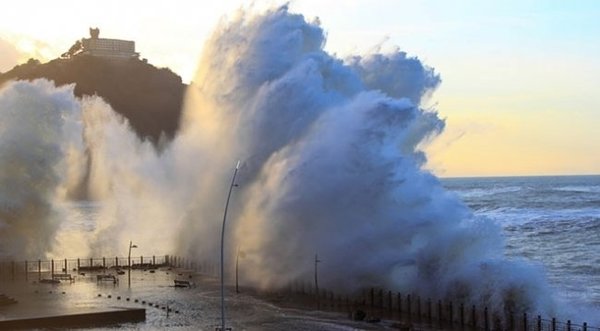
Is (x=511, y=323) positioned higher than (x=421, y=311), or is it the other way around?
(x=421, y=311)

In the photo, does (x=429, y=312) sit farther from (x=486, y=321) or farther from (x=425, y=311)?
(x=486, y=321)

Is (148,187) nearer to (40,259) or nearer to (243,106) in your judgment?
(40,259)

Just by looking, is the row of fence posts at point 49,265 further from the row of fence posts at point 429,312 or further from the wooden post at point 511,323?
the wooden post at point 511,323

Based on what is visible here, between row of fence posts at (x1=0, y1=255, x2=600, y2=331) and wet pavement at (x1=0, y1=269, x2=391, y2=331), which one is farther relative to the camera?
wet pavement at (x1=0, y1=269, x2=391, y2=331)

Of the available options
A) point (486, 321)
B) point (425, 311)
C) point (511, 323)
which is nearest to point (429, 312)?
point (425, 311)

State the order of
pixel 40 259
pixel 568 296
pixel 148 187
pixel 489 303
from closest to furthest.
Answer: pixel 489 303
pixel 568 296
pixel 40 259
pixel 148 187

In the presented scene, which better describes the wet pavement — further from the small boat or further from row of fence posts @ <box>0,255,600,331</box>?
row of fence posts @ <box>0,255,600,331</box>

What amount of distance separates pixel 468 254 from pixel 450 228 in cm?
204

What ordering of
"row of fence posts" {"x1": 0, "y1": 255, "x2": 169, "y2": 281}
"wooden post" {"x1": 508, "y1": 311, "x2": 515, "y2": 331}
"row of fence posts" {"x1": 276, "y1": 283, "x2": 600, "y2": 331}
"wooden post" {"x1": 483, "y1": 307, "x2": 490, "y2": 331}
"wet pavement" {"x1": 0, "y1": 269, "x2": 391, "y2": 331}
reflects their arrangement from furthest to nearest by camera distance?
1. "row of fence posts" {"x1": 0, "y1": 255, "x2": 169, "y2": 281}
2. "wet pavement" {"x1": 0, "y1": 269, "x2": 391, "y2": 331}
3. "row of fence posts" {"x1": 276, "y1": 283, "x2": 600, "y2": 331}
4. "wooden post" {"x1": 483, "y1": 307, "x2": 490, "y2": 331}
5. "wooden post" {"x1": 508, "y1": 311, "x2": 515, "y2": 331}

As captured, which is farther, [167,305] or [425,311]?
[167,305]

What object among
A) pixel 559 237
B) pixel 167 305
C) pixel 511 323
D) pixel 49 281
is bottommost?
pixel 511 323

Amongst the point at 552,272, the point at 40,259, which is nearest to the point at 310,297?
the point at 552,272

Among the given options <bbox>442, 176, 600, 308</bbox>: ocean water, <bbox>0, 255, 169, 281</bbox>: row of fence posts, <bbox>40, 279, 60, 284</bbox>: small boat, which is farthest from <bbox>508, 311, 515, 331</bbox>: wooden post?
<bbox>0, 255, 169, 281</bbox>: row of fence posts

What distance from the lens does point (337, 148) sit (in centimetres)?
4866
